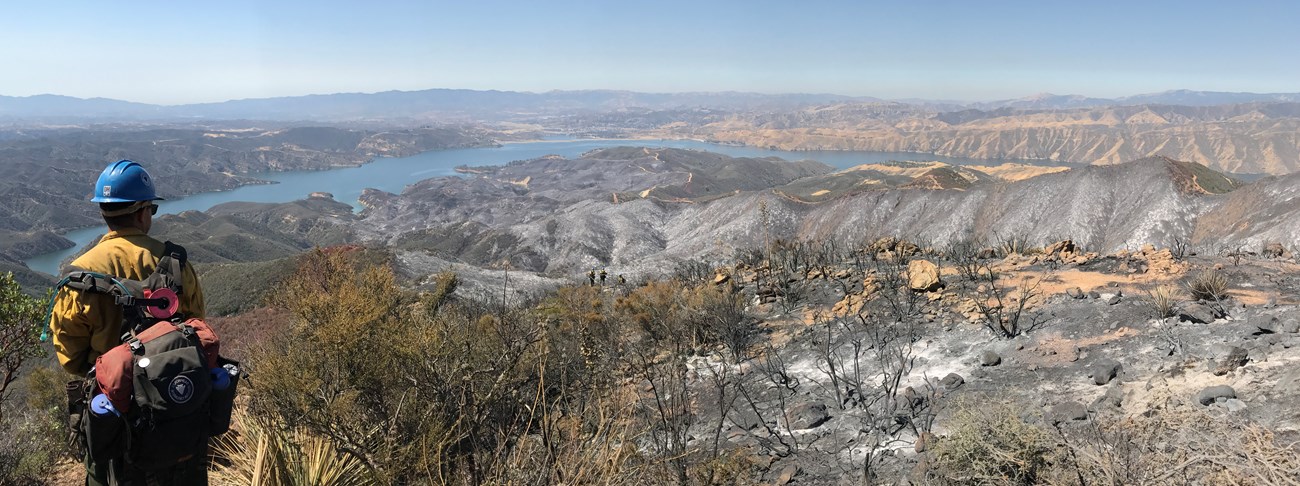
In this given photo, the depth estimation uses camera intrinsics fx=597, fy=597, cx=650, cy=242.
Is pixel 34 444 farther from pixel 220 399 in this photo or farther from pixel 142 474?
pixel 220 399

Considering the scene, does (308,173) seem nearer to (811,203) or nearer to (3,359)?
(811,203)

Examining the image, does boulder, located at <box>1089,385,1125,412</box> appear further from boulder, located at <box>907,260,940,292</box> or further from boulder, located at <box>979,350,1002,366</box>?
boulder, located at <box>907,260,940,292</box>

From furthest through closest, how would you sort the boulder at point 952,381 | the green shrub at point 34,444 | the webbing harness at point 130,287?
1. the boulder at point 952,381
2. the green shrub at point 34,444
3. the webbing harness at point 130,287

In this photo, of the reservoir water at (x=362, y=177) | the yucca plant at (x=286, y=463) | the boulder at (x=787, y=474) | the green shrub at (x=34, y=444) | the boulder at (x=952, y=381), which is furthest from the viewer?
the reservoir water at (x=362, y=177)

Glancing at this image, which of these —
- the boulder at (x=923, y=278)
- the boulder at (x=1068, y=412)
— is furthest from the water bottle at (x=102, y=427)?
the boulder at (x=923, y=278)

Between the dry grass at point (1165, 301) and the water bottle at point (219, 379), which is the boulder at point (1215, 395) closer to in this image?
the dry grass at point (1165, 301)

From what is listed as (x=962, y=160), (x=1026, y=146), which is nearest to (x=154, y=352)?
(x=962, y=160)

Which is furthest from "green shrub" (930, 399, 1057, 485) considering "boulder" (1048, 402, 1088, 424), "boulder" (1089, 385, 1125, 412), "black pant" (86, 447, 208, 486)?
"black pant" (86, 447, 208, 486)

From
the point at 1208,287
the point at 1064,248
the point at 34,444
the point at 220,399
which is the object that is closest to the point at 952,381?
the point at 1208,287
